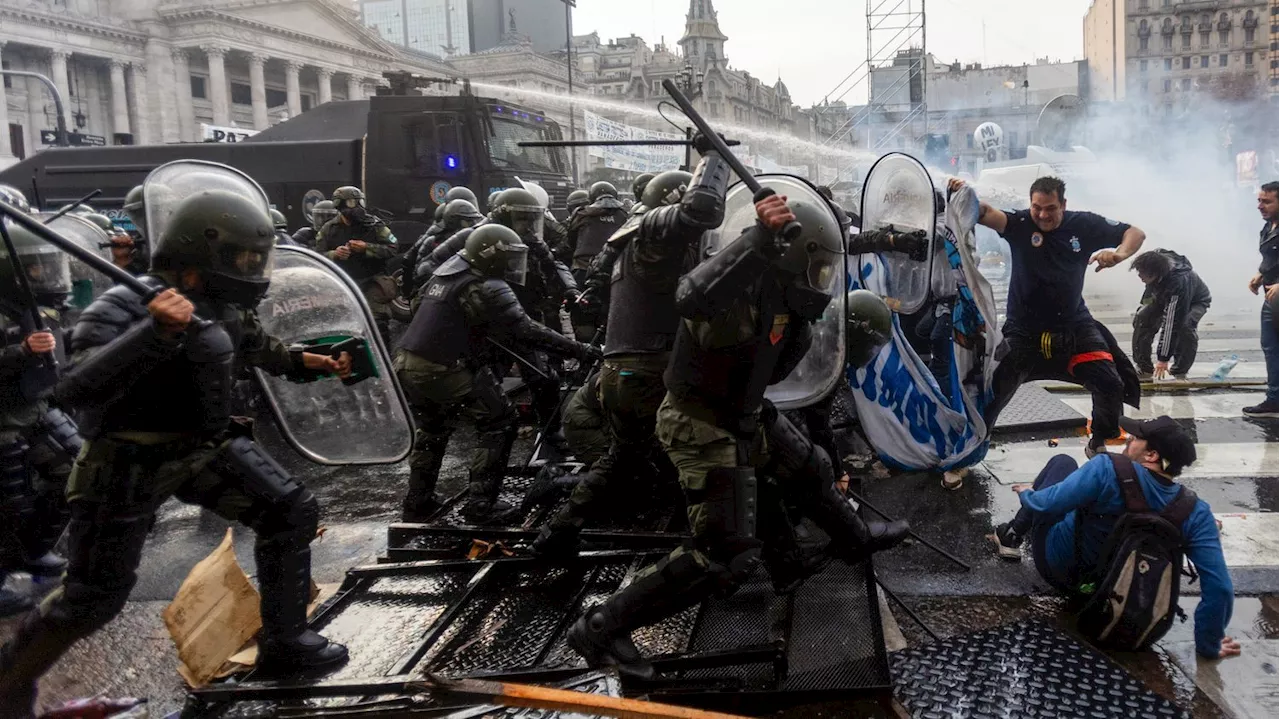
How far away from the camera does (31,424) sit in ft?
14.1

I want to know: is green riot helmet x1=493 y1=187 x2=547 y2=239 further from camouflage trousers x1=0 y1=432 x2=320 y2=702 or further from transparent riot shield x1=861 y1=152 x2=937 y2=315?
camouflage trousers x1=0 y1=432 x2=320 y2=702

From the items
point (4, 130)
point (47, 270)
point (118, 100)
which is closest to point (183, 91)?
point (118, 100)

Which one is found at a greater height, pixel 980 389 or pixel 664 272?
pixel 664 272

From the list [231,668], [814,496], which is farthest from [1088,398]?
[231,668]

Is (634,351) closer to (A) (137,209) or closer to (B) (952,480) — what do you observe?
(B) (952,480)

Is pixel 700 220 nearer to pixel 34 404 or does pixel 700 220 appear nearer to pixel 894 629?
pixel 894 629

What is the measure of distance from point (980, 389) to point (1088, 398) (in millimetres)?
3368

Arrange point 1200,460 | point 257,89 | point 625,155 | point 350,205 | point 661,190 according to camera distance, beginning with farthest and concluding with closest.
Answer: point 257,89 → point 625,155 → point 350,205 → point 1200,460 → point 661,190

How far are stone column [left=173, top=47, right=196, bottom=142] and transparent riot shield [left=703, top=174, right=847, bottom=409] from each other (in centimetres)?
5731

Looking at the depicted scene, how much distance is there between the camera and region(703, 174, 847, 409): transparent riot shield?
3.46 metres

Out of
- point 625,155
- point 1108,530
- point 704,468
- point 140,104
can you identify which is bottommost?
point 1108,530

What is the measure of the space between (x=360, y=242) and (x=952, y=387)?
575 cm

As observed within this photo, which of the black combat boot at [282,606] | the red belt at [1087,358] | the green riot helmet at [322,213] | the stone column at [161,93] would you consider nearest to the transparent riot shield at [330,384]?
the black combat boot at [282,606]

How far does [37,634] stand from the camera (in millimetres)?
2965
